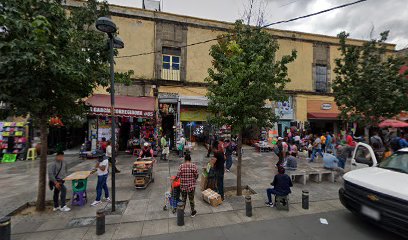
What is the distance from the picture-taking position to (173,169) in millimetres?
10883

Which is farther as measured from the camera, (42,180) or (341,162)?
(341,162)

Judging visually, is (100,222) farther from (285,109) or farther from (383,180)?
(285,109)

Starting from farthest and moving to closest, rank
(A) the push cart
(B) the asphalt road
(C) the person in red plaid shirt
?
(A) the push cart
(C) the person in red plaid shirt
(B) the asphalt road

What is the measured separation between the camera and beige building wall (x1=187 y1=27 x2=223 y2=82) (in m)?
16.6

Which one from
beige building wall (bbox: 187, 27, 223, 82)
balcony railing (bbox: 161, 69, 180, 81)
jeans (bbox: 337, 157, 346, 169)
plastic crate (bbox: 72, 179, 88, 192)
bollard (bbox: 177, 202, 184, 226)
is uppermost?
beige building wall (bbox: 187, 27, 223, 82)

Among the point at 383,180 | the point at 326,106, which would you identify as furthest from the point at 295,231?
the point at 326,106

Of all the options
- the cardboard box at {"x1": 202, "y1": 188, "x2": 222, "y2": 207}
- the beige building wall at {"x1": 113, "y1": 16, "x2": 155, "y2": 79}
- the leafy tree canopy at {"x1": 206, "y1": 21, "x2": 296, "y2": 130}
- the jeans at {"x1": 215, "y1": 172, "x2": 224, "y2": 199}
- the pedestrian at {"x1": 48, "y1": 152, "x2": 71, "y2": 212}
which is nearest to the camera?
the pedestrian at {"x1": 48, "y1": 152, "x2": 71, "y2": 212}

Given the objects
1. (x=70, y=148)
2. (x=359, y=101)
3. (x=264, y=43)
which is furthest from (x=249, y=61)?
(x=70, y=148)

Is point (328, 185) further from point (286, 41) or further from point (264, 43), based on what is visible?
point (286, 41)

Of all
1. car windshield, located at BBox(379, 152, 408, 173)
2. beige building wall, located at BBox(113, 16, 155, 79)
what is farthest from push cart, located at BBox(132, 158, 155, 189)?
beige building wall, located at BBox(113, 16, 155, 79)

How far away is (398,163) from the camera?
5.36 meters

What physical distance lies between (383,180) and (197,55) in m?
14.7

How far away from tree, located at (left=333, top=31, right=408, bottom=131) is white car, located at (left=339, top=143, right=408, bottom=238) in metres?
3.44

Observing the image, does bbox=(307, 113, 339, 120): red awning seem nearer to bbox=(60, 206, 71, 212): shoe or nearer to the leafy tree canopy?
the leafy tree canopy
